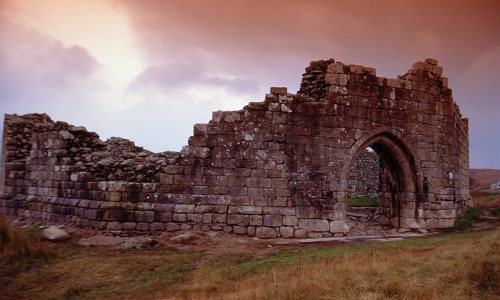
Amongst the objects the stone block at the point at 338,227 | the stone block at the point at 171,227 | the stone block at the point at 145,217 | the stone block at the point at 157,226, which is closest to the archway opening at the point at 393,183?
the stone block at the point at 338,227

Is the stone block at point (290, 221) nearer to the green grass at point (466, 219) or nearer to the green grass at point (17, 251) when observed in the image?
the green grass at point (466, 219)

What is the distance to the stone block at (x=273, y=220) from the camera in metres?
8.60

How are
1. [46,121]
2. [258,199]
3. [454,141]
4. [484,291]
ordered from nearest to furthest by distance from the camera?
[484,291] < [258,199] < [454,141] < [46,121]

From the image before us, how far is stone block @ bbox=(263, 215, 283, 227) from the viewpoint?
8.60 metres

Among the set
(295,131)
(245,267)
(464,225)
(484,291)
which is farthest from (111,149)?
(464,225)

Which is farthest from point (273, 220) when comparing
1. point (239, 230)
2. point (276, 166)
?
point (276, 166)

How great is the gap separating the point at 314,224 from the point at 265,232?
4.87 ft

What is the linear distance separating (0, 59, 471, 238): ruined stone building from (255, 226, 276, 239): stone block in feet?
0.09

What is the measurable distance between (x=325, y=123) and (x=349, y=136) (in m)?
0.90

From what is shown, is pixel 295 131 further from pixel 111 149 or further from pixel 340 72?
pixel 111 149

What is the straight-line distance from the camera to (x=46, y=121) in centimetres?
1177

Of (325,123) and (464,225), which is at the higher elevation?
(325,123)

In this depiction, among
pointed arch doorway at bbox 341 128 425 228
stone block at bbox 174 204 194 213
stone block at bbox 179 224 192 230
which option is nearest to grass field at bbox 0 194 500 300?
stone block at bbox 179 224 192 230

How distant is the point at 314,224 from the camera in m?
8.77
